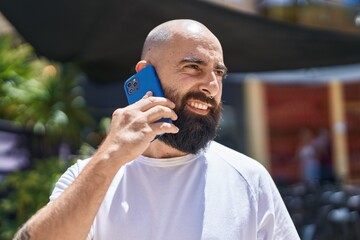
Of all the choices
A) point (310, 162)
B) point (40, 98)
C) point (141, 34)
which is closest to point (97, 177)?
point (141, 34)

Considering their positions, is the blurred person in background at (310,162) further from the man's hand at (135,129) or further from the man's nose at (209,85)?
the man's hand at (135,129)

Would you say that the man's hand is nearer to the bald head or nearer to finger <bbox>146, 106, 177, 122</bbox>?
finger <bbox>146, 106, 177, 122</bbox>

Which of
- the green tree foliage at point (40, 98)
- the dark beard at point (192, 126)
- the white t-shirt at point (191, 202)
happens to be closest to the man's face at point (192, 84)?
the dark beard at point (192, 126)

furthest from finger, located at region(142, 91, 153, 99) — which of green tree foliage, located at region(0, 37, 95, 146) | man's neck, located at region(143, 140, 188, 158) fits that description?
green tree foliage, located at region(0, 37, 95, 146)

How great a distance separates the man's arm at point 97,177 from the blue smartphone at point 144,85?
133mm

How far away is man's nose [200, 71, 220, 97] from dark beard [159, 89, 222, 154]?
2 centimetres

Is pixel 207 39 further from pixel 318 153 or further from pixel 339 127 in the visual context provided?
pixel 339 127

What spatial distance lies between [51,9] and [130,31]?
2.26 feet

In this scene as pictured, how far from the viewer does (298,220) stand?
238 inches

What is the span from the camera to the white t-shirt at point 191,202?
1.82m

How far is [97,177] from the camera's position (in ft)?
5.44

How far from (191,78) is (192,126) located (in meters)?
0.15

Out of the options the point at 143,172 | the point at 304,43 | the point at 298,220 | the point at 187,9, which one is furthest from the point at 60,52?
the point at 143,172

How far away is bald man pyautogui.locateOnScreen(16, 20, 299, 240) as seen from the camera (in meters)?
1.72
